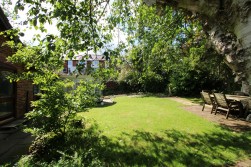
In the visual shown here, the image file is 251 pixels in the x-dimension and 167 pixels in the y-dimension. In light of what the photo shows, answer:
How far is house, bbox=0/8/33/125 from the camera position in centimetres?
982

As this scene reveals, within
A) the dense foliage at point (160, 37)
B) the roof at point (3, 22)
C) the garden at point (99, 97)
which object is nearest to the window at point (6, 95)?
the roof at point (3, 22)

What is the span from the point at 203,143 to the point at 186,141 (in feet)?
1.62

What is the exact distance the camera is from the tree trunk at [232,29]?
1.67 m

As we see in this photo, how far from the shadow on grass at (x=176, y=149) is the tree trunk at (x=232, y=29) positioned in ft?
12.7

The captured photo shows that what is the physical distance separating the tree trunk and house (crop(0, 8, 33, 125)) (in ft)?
29.2

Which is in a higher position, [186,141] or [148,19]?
[148,19]

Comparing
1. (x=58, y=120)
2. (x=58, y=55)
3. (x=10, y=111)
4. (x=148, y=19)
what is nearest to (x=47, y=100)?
(x=58, y=120)

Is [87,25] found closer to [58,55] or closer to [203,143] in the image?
[58,55]

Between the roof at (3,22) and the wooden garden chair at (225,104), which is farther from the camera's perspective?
the wooden garden chair at (225,104)

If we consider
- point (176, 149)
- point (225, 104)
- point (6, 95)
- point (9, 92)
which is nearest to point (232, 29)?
point (176, 149)

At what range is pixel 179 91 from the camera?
23.7 meters

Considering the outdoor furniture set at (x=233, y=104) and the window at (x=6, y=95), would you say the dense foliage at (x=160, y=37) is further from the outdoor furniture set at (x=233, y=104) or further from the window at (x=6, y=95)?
the window at (x=6, y=95)

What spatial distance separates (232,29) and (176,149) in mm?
4908

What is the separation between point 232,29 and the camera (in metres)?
1.91
